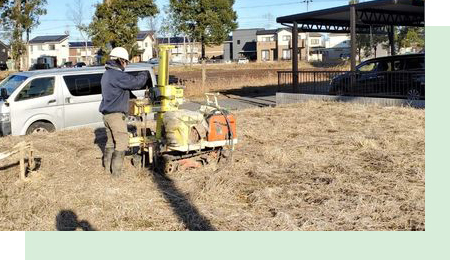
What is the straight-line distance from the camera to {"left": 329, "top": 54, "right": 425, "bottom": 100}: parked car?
1261 cm

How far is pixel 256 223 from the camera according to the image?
4410mm

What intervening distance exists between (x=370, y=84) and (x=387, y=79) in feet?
2.17

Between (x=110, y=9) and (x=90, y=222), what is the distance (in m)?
15.2

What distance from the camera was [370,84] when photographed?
1401 centimetres

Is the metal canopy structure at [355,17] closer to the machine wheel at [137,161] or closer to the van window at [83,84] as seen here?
the van window at [83,84]

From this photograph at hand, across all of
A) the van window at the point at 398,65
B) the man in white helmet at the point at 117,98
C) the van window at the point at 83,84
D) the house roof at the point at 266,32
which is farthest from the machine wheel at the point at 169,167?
the house roof at the point at 266,32

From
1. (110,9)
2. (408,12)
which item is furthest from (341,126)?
(110,9)

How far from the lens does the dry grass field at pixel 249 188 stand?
4.50m

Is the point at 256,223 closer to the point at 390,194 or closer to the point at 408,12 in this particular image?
the point at 390,194

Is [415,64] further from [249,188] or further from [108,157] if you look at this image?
[108,157]

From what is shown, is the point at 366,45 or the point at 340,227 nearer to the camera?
the point at 340,227

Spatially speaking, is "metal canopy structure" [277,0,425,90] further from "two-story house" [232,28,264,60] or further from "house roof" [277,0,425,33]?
"two-story house" [232,28,264,60]

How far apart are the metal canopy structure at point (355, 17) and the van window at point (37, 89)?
29.4 ft

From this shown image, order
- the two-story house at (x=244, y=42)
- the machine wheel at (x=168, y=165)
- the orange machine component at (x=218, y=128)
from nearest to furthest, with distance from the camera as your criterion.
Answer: the orange machine component at (x=218, y=128), the machine wheel at (x=168, y=165), the two-story house at (x=244, y=42)
